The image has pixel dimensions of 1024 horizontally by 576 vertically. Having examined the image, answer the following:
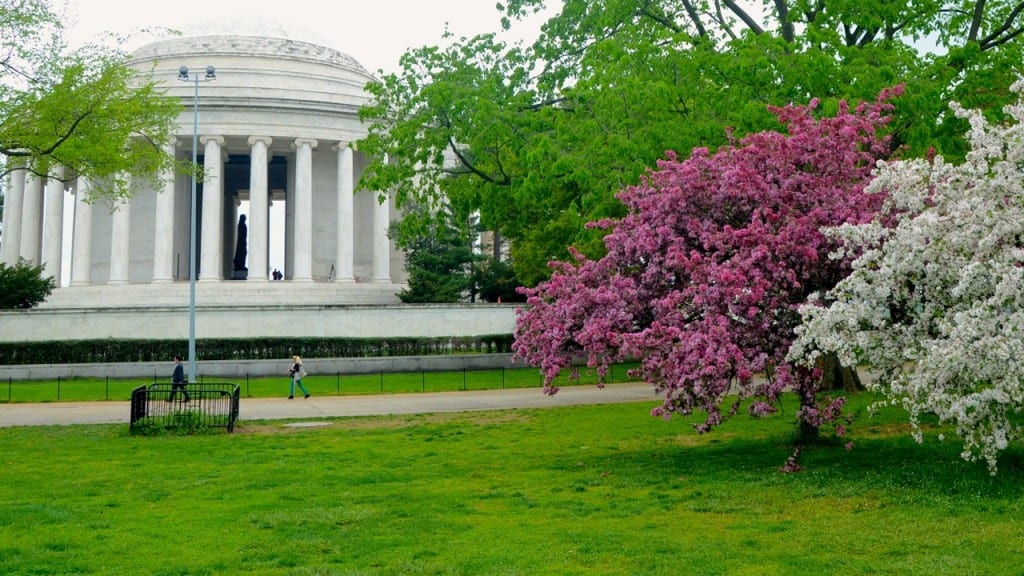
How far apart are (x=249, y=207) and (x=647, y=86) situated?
1668 inches

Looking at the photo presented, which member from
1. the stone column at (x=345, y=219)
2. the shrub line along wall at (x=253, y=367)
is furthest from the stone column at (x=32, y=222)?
the shrub line along wall at (x=253, y=367)

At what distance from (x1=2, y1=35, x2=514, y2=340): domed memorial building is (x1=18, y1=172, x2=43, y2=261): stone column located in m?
0.09

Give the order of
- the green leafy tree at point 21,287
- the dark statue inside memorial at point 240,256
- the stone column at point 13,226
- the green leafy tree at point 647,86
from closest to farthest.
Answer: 1. the green leafy tree at point 647,86
2. the green leafy tree at point 21,287
3. the stone column at point 13,226
4. the dark statue inside memorial at point 240,256

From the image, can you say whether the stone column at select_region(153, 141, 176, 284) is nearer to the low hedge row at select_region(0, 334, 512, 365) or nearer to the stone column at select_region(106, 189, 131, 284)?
the stone column at select_region(106, 189, 131, 284)

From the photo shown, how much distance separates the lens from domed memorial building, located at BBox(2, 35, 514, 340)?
4922 centimetres

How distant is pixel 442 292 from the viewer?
5328 cm

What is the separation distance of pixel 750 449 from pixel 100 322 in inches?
1551

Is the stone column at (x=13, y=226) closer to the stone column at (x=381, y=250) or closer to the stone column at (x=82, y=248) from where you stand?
the stone column at (x=82, y=248)

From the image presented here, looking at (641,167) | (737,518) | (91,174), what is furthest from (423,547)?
(91,174)

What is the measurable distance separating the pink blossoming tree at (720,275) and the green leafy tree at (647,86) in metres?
5.21

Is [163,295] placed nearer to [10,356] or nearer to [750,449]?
[10,356]

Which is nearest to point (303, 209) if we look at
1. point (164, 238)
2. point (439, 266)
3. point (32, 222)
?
point (164, 238)

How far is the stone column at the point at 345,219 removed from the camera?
2322 inches

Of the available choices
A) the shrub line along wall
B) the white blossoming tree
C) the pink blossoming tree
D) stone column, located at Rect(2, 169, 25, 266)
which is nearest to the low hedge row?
the shrub line along wall
